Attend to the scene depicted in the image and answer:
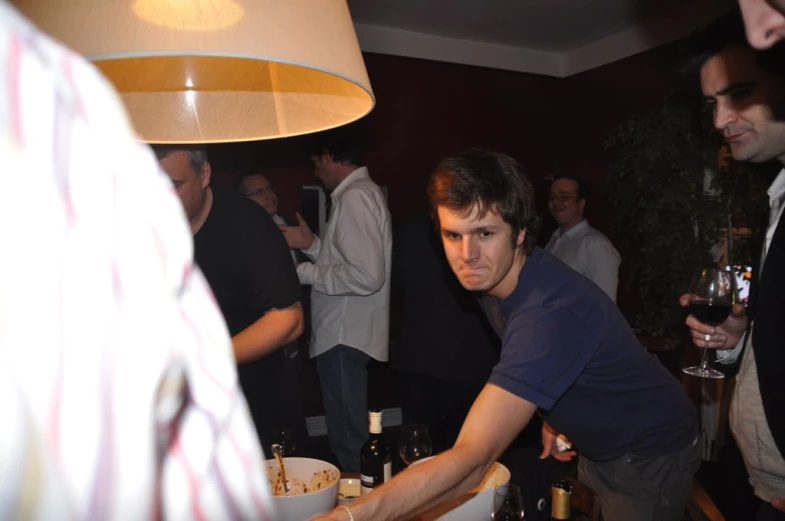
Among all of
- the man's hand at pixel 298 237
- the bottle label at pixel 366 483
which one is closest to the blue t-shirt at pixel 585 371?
the bottle label at pixel 366 483

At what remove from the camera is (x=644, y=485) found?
1.67 m

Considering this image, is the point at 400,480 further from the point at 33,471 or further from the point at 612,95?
the point at 612,95

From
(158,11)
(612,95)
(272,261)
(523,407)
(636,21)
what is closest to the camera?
(158,11)

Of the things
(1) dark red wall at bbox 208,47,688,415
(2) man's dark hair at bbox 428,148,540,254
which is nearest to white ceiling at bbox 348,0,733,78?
(1) dark red wall at bbox 208,47,688,415

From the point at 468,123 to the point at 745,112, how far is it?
419cm

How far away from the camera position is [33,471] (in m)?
0.26

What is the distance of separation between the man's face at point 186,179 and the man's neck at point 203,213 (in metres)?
0.01

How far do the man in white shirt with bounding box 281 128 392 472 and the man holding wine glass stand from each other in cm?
180

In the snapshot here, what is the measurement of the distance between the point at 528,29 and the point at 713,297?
3.97 m

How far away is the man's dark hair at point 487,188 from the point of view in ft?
5.37

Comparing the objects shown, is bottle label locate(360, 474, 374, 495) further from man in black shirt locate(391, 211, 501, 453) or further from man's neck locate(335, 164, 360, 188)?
man's neck locate(335, 164, 360, 188)

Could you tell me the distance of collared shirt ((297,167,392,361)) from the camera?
3.27 meters

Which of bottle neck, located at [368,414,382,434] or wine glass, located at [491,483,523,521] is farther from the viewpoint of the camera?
bottle neck, located at [368,414,382,434]

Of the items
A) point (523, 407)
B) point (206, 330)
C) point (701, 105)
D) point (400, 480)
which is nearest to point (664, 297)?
point (701, 105)
